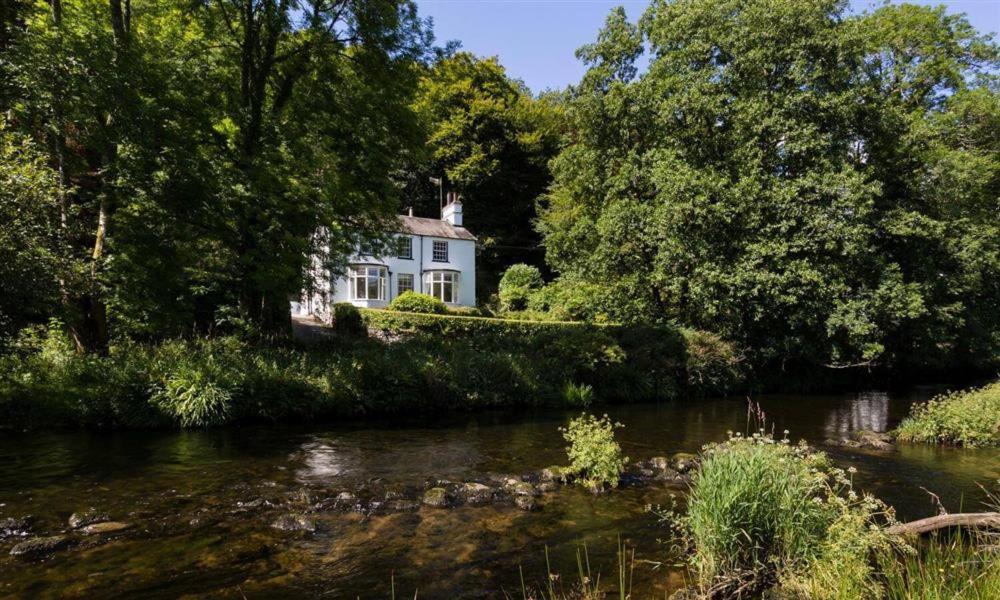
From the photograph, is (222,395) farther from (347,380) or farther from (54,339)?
(54,339)

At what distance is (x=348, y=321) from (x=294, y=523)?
63.7 ft

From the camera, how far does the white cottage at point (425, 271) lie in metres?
38.0

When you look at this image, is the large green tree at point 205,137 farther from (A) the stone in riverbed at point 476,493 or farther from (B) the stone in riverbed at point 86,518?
(A) the stone in riverbed at point 476,493

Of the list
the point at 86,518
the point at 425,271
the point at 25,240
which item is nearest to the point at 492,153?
the point at 425,271

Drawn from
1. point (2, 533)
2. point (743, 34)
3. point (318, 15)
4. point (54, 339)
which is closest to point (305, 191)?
point (318, 15)

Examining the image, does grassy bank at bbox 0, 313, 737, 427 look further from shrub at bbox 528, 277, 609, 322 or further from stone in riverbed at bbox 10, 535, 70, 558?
stone in riverbed at bbox 10, 535, 70, 558

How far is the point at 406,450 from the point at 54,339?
10940mm

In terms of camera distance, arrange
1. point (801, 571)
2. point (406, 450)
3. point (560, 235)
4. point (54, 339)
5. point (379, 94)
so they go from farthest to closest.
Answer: point (560, 235), point (379, 94), point (54, 339), point (406, 450), point (801, 571)

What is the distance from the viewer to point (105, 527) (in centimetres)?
677

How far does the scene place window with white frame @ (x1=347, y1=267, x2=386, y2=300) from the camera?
3788cm

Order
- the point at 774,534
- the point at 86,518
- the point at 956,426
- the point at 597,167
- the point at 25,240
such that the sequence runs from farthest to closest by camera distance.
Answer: the point at 597,167, the point at 956,426, the point at 25,240, the point at 86,518, the point at 774,534

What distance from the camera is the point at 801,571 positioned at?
457 centimetres

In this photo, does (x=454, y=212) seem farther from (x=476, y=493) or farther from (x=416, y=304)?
(x=476, y=493)

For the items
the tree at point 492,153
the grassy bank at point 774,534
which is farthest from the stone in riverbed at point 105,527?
the tree at point 492,153
